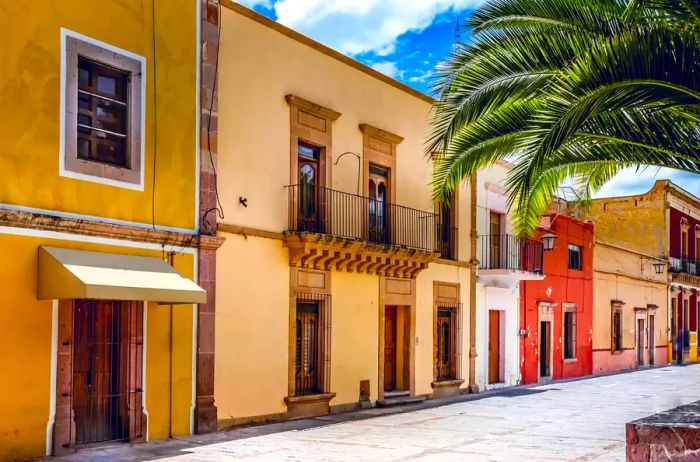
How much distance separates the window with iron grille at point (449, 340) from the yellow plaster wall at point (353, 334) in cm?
298

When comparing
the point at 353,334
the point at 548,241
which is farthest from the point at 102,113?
the point at 548,241

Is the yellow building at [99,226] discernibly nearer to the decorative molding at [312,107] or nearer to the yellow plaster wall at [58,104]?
the yellow plaster wall at [58,104]

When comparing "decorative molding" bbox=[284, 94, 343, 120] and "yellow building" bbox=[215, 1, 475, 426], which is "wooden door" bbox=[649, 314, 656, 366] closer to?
"yellow building" bbox=[215, 1, 475, 426]

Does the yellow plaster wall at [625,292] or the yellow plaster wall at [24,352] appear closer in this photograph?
the yellow plaster wall at [24,352]

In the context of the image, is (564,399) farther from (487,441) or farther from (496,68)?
(496,68)

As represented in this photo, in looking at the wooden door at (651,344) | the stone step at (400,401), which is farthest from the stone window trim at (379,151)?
the wooden door at (651,344)

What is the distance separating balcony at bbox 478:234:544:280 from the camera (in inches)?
851

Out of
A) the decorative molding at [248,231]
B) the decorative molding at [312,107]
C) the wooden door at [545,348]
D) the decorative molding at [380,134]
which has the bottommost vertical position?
the wooden door at [545,348]

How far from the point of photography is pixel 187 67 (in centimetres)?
1292

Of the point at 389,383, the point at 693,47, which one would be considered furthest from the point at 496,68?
the point at 389,383

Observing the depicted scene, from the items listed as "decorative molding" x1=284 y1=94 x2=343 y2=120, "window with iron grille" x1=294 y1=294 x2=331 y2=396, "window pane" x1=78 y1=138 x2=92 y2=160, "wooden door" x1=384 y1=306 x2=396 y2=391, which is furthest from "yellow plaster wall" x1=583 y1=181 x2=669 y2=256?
"window pane" x1=78 y1=138 x2=92 y2=160

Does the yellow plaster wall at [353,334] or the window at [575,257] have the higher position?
the window at [575,257]

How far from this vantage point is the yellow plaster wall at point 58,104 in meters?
10.4

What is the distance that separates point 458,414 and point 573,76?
940 cm
